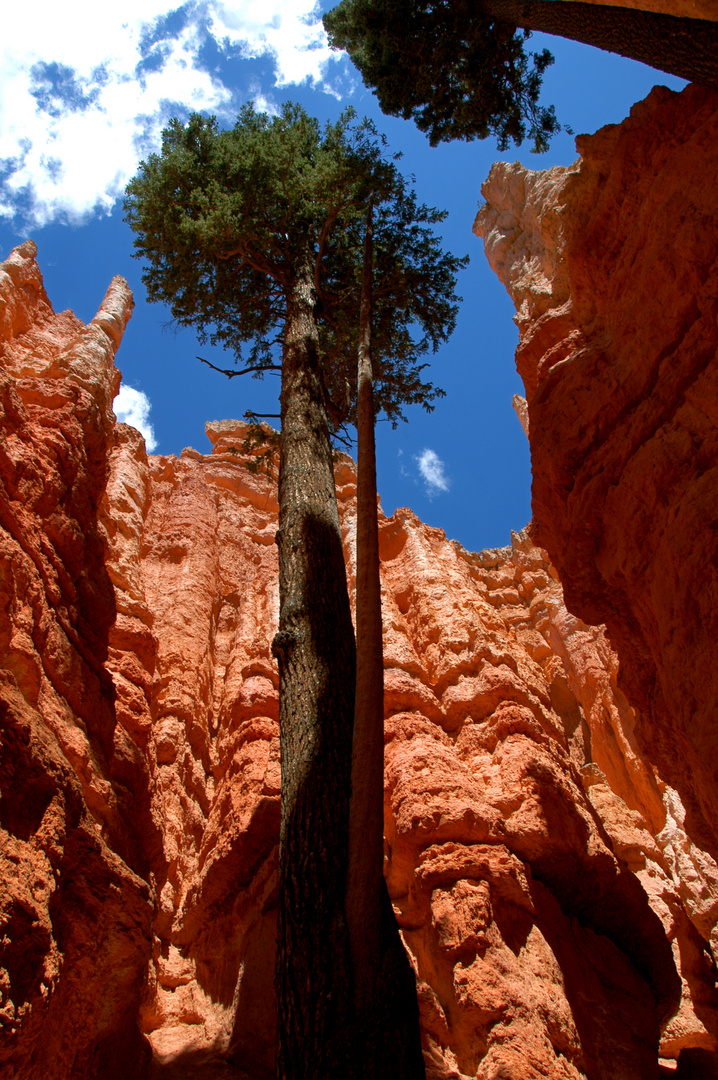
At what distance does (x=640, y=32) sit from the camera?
5.69 meters

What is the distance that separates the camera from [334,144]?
9.98 m

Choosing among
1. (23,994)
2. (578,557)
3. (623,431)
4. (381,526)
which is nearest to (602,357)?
(623,431)

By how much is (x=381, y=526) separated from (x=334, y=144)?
7.79 m

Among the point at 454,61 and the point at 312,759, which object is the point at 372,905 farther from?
the point at 454,61

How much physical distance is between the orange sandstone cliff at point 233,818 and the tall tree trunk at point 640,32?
0.36 meters

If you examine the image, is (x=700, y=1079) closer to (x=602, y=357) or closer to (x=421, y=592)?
(x=602, y=357)

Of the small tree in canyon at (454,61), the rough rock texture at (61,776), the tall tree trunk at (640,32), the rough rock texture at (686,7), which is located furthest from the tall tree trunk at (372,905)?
the small tree in canyon at (454,61)

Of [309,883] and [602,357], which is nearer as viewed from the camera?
[309,883]

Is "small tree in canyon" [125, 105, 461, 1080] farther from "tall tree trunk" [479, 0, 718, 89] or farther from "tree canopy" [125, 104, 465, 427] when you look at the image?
"tall tree trunk" [479, 0, 718, 89]

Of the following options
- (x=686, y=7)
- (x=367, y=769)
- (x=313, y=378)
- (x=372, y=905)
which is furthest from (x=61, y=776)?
(x=686, y=7)

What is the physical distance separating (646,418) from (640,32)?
11.5 ft

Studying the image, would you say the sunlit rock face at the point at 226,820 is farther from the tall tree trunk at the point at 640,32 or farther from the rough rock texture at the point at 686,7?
the tall tree trunk at the point at 640,32

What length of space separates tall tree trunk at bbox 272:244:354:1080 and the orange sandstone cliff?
1.36 meters

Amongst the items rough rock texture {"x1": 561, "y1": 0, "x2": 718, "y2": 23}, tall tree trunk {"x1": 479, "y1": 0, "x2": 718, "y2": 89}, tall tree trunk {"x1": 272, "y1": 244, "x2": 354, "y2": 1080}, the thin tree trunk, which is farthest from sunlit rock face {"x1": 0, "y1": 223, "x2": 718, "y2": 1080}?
tall tree trunk {"x1": 479, "y1": 0, "x2": 718, "y2": 89}
